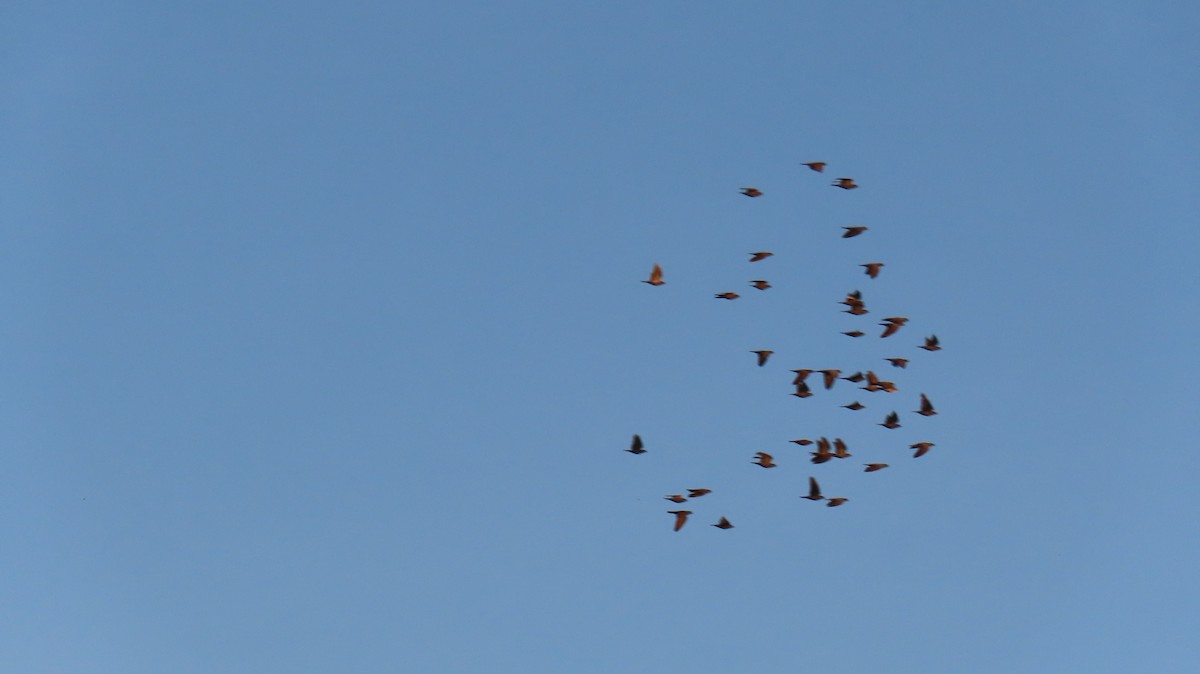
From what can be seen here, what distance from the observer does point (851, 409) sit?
7356cm

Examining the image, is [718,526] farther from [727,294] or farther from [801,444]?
[727,294]

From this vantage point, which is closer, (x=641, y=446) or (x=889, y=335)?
(x=641, y=446)

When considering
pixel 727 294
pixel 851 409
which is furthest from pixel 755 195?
pixel 851 409

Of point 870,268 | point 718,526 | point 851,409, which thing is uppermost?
point 870,268

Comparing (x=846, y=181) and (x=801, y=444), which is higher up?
(x=846, y=181)

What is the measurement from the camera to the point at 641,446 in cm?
7069

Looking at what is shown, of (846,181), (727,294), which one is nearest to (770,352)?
(727,294)

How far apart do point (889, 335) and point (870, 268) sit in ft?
9.68

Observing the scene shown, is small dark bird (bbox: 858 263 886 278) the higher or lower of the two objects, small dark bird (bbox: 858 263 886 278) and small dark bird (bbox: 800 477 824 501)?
the higher

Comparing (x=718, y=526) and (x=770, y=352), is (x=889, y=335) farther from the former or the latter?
(x=718, y=526)

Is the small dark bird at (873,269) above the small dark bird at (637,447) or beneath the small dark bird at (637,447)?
above

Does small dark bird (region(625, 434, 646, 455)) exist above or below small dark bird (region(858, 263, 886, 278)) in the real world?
below

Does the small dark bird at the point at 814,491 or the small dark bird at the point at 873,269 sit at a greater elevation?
the small dark bird at the point at 873,269

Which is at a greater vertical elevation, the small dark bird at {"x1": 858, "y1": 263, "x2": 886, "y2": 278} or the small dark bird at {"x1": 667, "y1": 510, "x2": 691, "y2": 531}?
the small dark bird at {"x1": 858, "y1": 263, "x2": 886, "y2": 278}
